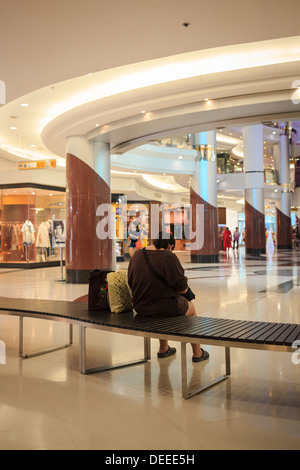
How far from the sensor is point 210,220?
18469 millimetres

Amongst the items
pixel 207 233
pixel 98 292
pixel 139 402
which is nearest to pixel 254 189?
pixel 207 233

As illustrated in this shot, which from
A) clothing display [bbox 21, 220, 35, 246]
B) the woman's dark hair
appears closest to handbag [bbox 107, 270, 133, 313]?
the woman's dark hair

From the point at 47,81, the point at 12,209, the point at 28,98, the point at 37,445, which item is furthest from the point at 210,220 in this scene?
the point at 37,445

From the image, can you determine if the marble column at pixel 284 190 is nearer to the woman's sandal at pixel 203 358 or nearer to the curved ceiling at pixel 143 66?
the curved ceiling at pixel 143 66

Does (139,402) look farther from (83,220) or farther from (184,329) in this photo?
(83,220)

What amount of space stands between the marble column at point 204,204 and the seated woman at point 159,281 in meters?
14.5

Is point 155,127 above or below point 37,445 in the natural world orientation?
above

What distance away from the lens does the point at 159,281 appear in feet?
12.9

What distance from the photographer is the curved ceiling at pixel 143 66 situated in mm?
4934

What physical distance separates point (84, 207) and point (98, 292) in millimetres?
6808

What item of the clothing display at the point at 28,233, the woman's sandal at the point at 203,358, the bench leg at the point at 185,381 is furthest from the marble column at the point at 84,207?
the bench leg at the point at 185,381

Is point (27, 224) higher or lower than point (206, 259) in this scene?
higher
